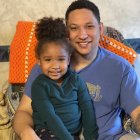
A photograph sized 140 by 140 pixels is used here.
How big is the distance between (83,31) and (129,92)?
15.4 inches

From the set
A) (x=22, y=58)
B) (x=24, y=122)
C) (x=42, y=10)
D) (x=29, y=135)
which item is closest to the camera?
(x=29, y=135)

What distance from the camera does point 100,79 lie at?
160 cm

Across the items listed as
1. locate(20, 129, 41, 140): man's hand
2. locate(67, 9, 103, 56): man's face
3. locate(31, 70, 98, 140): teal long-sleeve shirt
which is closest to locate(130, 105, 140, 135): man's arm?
locate(31, 70, 98, 140): teal long-sleeve shirt

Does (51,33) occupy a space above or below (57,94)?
above

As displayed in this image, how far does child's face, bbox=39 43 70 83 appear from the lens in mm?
1445

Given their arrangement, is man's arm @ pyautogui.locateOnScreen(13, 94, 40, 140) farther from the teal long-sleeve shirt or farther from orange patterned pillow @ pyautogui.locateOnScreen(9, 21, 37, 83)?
orange patterned pillow @ pyautogui.locateOnScreen(9, 21, 37, 83)

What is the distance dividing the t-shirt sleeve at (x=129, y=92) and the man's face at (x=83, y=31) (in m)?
0.23

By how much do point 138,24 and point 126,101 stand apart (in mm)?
1007

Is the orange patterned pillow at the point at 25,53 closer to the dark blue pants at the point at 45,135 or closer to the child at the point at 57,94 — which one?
the child at the point at 57,94

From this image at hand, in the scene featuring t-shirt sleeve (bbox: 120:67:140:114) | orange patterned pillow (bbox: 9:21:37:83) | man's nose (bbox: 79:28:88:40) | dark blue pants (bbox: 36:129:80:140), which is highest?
man's nose (bbox: 79:28:88:40)

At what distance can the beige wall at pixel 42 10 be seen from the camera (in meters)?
2.19

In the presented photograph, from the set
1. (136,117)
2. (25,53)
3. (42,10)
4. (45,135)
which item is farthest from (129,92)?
(42,10)

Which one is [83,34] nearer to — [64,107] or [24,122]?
[64,107]

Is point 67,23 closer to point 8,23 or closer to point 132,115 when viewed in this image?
point 132,115
